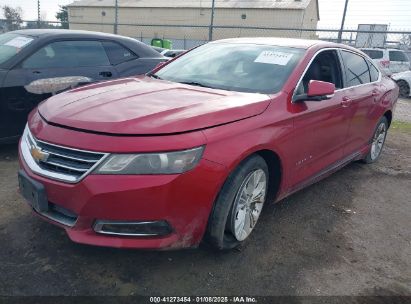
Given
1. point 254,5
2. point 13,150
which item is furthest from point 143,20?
point 13,150

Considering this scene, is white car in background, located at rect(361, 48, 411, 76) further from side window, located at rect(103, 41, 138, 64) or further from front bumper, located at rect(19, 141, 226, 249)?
front bumper, located at rect(19, 141, 226, 249)

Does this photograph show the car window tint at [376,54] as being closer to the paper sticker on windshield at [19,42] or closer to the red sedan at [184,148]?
the red sedan at [184,148]

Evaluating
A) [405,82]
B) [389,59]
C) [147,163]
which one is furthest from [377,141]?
[389,59]

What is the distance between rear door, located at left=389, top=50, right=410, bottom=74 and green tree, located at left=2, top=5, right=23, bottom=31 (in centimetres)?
1527

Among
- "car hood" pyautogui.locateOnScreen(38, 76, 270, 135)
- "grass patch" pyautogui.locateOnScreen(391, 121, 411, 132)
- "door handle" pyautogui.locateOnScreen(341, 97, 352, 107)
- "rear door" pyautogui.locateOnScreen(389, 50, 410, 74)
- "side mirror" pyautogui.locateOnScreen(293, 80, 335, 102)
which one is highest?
"side mirror" pyautogui.locateOnScreen(293, 80, 335, 102)

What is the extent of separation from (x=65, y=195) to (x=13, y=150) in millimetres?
→ 3051

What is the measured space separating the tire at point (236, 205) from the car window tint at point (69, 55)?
A: 3183mm

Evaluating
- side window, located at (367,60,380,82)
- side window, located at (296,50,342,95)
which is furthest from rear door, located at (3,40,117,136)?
side window, located at (367,60,380,82)

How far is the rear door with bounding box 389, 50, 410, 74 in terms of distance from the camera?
52.7 ft

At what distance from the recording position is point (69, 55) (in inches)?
197

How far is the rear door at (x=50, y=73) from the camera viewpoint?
14.5ft

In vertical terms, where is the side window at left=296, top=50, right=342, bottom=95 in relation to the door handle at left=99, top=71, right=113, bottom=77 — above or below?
above

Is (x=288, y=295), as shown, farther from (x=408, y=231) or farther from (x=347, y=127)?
(x=347, y=127)

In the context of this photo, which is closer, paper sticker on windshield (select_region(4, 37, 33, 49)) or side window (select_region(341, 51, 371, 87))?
side window (select_region(341, 51, 371, 87))
